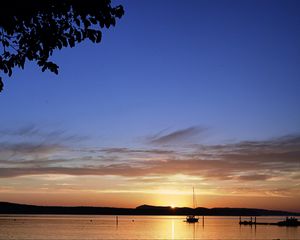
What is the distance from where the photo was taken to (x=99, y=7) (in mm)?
9633

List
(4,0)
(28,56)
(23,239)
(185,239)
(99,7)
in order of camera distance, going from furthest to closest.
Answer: (185,239) → (23,239) → (28,56) → (99,7) → (4,0)

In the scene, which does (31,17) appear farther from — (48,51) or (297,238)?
(297,238)

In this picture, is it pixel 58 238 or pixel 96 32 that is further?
pixel 58 238

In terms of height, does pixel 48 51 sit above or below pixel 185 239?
above

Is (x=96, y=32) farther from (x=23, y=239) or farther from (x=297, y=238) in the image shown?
(x=297, y=238)

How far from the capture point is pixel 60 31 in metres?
10.2

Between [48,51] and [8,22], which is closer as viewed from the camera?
[8,22]

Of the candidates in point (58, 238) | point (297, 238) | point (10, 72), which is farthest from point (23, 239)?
point (10, 72)

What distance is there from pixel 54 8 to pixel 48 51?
0.94 metres

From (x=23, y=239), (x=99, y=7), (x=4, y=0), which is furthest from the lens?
(x=23, y=239)

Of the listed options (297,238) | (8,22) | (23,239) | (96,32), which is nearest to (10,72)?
(8,22)

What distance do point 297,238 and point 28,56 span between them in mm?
113642

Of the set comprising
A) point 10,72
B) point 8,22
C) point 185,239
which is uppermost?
point 8,22

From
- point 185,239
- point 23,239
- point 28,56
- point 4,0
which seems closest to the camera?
point 4,0
